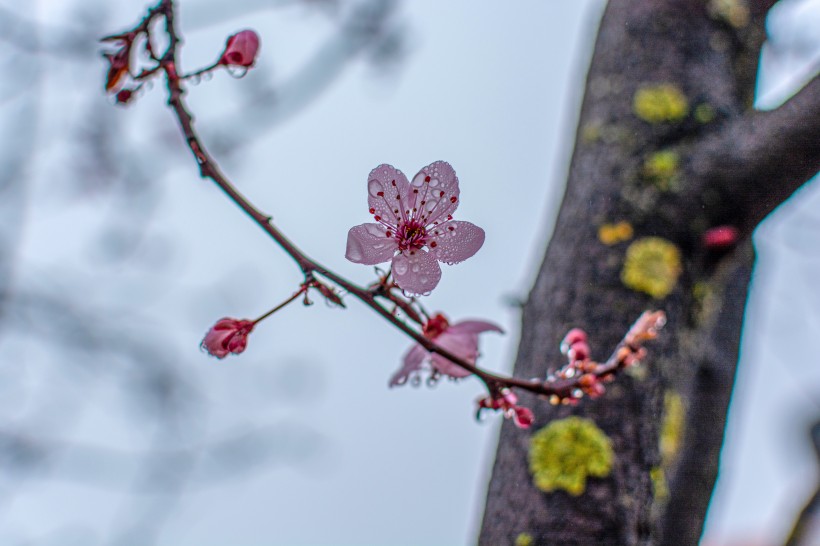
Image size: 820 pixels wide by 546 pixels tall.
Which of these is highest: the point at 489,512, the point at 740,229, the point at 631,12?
the point at 631,12

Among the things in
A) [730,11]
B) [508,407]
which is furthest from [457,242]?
[730,11]

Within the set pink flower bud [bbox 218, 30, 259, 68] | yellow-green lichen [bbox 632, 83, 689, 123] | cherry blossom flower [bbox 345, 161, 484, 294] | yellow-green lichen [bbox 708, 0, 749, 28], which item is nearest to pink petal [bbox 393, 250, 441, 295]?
cherry blossom flower [bbox 345, 161, 484, 294]

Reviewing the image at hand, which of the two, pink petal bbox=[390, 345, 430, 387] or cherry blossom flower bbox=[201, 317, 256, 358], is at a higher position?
pink petal bbox=[390, 345, 430, 387]

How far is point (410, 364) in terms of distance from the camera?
962 millimetres

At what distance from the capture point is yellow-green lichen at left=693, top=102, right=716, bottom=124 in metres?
1.31

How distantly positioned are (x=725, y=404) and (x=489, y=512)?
0.59 metres

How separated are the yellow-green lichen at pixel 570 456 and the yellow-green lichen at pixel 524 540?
74mm

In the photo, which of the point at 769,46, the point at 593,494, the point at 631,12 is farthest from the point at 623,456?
the point at 769,46

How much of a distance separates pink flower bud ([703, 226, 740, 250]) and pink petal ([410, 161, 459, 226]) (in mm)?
589

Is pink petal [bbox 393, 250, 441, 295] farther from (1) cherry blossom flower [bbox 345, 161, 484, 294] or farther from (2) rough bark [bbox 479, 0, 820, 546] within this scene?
(2) rough bark [bbox 479, 0, 820, 546]

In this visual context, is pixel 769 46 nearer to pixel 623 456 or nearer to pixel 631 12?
pixel 631 12

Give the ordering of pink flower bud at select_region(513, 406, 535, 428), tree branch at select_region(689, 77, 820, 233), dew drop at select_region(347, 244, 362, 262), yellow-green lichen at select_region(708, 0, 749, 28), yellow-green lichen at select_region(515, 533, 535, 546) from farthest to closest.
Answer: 1. yellow-green lichen at select_region(708, 0, 749, 28)
2. tree branch at select_region(689, 77, 820, 233)
3. yellow-green lichen at select_region(515, 533, 535, 546)
4. pink flower bud at select_region(513, 406, 535, 428)
5. dew drop at select_region(347, 244, 362, 262)

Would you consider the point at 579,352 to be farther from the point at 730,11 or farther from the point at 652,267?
the point at 730,11

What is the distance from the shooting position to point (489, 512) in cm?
110
